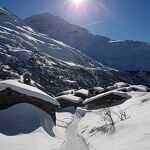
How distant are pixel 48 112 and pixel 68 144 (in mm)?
8294

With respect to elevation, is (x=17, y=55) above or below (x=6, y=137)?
above

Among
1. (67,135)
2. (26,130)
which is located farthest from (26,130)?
(67,135)

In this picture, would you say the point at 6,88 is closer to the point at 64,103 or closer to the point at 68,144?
the point at 68,144

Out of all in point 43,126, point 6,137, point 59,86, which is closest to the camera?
point 6,137

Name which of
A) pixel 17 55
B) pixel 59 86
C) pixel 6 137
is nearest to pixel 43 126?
pixel 6 137

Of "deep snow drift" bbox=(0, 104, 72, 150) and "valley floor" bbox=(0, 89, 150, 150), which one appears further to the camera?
"deep snow drift" bbox=(0, 104, 72, 150)

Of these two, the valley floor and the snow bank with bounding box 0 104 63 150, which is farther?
the snow bank with bounding box 0 104 63 150

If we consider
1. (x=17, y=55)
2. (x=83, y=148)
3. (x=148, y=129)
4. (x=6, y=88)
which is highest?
(x=17, y=55)

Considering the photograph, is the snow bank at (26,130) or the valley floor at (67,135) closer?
the valley floor at (67,135)

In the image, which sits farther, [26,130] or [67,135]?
[67,135]

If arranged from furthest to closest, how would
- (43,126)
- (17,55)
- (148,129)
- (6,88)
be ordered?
(17,55)
(6,88)
(43,126)
(148,129)

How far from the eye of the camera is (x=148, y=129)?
16172 millimetres

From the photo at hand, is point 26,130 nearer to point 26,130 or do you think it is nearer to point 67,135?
point 26,130

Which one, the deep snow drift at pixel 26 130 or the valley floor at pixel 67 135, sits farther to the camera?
the deep snow drift at pixel 26 130
